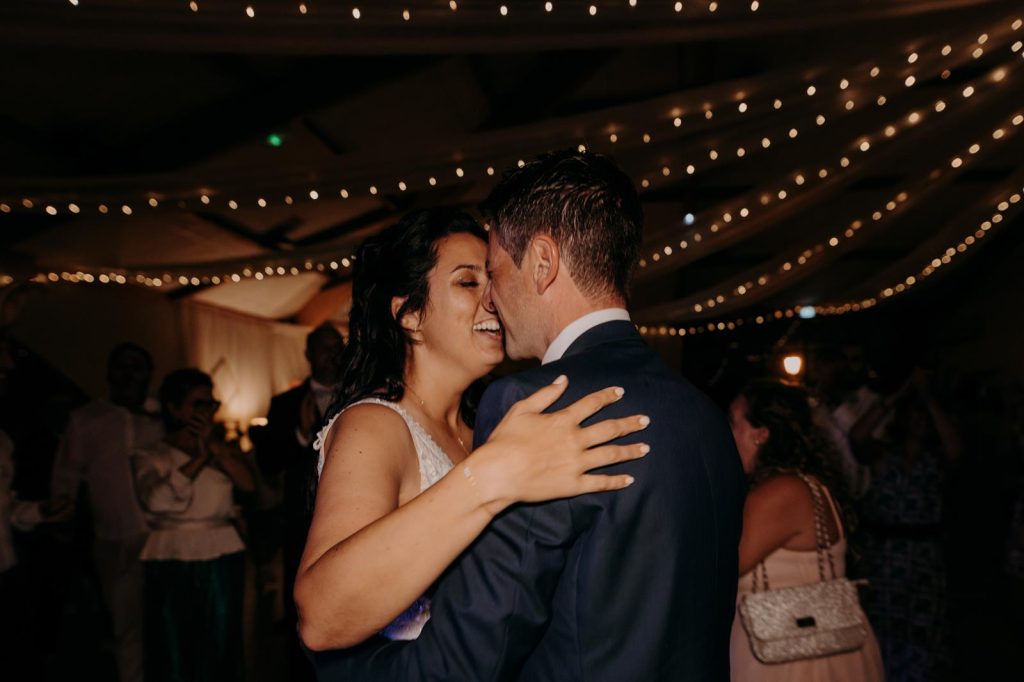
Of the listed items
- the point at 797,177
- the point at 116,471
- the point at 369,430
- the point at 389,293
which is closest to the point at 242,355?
the point at 116,471

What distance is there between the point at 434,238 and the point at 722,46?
4509 mm

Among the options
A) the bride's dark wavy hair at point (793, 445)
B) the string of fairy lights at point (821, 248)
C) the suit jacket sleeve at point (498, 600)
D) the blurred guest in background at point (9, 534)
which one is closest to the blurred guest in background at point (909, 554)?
the string of fairy lights at point (821, 248)

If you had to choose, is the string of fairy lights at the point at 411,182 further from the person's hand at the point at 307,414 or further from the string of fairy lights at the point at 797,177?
the person's hand at the point at 307,414

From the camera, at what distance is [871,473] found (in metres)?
4.09

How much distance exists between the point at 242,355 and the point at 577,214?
7.97 m

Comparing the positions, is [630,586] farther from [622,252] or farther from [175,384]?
[175,384]

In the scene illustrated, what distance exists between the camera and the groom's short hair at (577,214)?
1142 millimetres

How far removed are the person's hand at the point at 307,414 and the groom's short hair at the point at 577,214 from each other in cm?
284

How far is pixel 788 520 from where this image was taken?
221 cm

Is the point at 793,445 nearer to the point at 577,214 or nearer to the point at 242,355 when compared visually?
the point at 577,214

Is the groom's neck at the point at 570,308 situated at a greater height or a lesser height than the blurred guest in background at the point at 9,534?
greater

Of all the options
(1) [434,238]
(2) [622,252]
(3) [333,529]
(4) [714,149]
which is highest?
(4) [714,149]

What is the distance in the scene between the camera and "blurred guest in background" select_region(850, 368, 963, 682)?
362cm

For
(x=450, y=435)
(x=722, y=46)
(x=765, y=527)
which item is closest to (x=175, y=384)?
(x=450, y=435)
